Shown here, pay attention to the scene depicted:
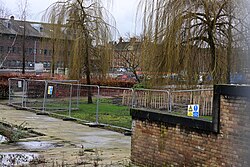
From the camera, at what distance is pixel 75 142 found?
11789 mm

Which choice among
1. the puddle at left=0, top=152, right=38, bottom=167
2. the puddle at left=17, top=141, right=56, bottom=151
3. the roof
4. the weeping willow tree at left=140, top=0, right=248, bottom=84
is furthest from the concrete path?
the roof

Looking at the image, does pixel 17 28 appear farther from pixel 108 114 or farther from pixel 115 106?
pixel 108 114

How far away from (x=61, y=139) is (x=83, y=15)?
12.3 meters

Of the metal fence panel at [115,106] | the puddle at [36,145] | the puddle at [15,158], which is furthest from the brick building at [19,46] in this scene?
the puddle at [15,158]

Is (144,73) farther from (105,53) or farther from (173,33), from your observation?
(105,53)

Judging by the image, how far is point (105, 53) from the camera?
23.9 metres

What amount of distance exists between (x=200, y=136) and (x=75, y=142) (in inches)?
217

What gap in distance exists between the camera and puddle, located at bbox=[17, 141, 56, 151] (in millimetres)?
10641

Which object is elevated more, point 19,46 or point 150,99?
point 19,46

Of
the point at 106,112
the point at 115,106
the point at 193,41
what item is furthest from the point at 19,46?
the point at 193,41

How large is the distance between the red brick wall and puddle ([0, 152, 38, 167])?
2.33 meters

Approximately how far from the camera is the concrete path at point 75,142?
30.1ft

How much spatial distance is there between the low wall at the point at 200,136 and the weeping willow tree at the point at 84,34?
14483 millimetres

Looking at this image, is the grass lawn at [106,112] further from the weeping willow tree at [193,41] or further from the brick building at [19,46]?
the brick building at [19,46]
